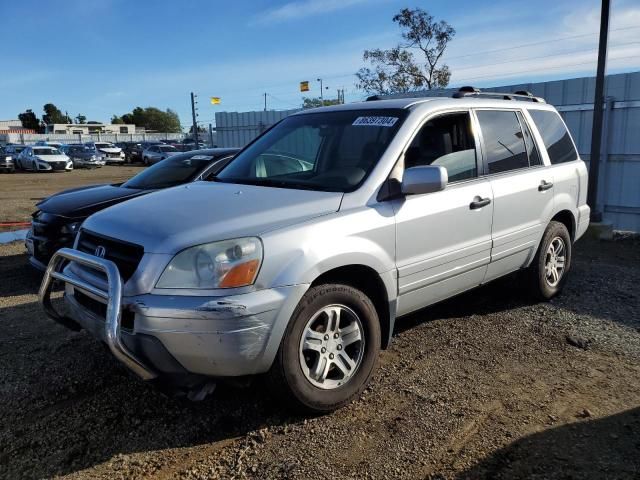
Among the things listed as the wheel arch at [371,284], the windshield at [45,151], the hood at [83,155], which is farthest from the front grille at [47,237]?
the hood at [83,155]

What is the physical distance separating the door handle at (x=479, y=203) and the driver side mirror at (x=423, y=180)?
→ 0.67 metres

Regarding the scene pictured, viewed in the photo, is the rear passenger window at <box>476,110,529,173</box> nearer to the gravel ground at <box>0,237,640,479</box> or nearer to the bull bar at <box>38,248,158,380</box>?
the gravel ground at <box>0,237,640,479</box>

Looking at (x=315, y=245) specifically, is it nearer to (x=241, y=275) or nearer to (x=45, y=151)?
(x=241, y=275)

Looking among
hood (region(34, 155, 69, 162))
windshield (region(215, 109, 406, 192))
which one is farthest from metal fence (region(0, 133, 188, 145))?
windshield (region(215, 109, 406, 192))

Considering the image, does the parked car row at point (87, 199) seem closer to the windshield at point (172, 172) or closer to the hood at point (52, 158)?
the windshield at point (172, 172)

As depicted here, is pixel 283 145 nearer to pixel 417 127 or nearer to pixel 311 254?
pixel 417 127

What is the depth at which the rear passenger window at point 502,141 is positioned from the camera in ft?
14.8

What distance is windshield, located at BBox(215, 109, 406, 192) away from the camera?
12.3ft

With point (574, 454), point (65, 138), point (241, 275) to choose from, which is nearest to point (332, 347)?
point (241, 275)

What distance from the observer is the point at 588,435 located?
3.08m

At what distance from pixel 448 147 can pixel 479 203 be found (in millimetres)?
484

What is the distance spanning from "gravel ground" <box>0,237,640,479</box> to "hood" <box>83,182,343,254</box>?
0.98 m

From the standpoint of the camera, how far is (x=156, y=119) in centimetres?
11931

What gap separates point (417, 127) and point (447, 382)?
1769mm
